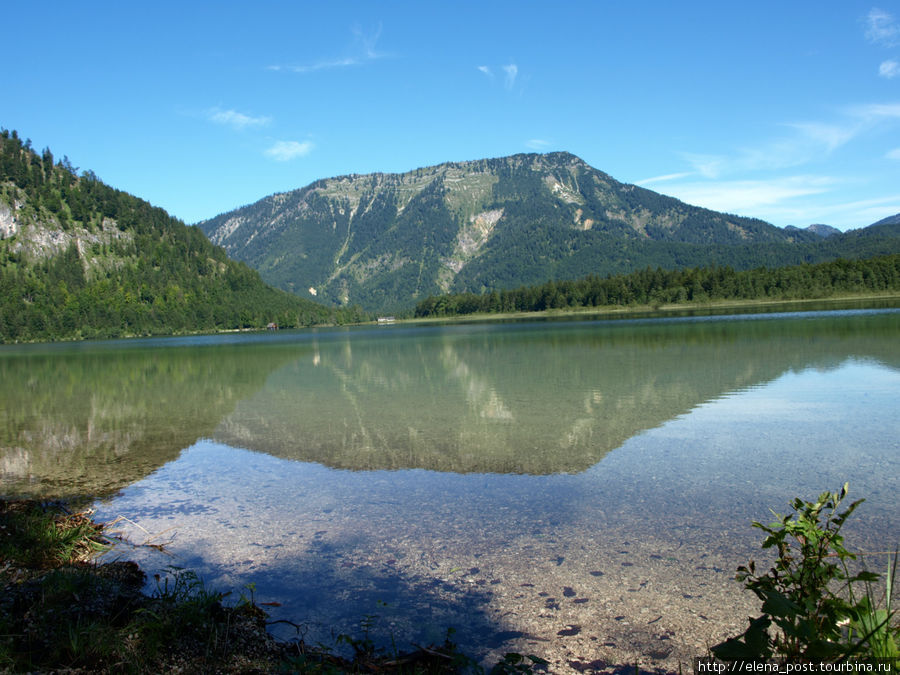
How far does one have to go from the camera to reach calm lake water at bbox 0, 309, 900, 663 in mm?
5910

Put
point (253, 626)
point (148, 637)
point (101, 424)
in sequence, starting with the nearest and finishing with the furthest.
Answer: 1. point (148, 637)
2. point (253, 626)
3. point (101, 424)

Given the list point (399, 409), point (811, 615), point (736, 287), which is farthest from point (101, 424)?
point (736, 287)

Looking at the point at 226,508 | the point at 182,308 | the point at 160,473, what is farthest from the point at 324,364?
the point at 182,308

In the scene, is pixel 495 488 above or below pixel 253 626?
below

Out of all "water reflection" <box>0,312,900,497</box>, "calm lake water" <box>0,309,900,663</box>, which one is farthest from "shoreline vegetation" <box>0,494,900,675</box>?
"water reflection" <box>0,312,900,497</box>

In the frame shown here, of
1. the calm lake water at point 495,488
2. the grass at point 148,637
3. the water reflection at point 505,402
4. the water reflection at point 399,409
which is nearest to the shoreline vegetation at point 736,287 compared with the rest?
the water reflection at point 399,409

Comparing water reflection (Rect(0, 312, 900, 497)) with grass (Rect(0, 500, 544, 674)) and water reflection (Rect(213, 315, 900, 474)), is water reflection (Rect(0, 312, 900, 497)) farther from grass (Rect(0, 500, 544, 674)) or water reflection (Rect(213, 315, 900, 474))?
grass (Rect(0, 500, 544, 674))

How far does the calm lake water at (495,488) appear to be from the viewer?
5.91 meters

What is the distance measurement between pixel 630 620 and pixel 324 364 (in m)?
38.0

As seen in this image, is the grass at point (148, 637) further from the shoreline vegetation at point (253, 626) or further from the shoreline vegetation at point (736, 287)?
the shoreline vegetation at point (736, 287)

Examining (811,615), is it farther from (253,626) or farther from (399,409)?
(399,409)

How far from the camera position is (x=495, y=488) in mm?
10062

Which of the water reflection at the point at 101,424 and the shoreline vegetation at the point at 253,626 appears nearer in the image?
the shoreline vegetation at the point at 253,626

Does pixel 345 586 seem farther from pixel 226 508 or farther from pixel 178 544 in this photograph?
pixel 226 508
